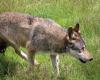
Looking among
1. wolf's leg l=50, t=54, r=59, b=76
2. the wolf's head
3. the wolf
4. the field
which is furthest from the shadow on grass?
the wolf's head

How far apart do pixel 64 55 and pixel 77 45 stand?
2.54 ft

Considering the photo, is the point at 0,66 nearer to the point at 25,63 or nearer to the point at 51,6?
the point at 25,63

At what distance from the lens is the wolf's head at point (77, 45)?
27.8 ft

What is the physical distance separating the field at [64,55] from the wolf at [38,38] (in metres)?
0.23

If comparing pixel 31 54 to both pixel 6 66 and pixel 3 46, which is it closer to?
pixel 6 66

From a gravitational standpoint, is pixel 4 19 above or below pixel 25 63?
above

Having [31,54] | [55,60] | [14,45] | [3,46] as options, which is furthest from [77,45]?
[3,46]

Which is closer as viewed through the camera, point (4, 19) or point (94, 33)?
point (4, 19)

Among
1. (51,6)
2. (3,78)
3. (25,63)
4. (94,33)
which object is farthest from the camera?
(51,6)

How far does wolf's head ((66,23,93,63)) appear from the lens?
8.46 metres

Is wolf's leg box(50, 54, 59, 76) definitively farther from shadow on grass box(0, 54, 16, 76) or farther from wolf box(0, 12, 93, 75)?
shadow on grass box(0, 54, 16, 76)

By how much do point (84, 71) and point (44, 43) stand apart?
1.00m

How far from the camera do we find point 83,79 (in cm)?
851

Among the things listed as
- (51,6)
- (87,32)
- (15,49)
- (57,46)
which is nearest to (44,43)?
(57,46)
